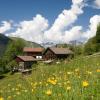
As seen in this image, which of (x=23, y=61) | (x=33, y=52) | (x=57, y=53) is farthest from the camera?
(x=33, y=52)

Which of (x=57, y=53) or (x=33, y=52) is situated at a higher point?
(x=33, y=52)

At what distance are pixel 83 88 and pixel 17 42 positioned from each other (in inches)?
4711

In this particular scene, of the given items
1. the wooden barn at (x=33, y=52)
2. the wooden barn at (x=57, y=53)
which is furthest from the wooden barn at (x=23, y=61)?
the wooden barn at (x=33, y=52)

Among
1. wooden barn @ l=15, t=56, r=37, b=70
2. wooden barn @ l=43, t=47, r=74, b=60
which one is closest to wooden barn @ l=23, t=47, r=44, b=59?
wooden barn @ l=43, t=47, r=74, b=60

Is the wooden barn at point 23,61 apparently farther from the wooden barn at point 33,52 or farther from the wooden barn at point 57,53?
the wooden barn at point 33,52

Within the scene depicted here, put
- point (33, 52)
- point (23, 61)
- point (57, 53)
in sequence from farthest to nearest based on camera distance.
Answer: point (33, 52) → point (57, 53) → point (23, 61)

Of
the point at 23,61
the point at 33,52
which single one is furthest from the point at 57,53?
the point at 33,52

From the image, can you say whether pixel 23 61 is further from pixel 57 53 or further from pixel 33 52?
pixel 33 52

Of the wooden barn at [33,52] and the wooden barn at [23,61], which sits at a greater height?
the wooden barn at [33,52]

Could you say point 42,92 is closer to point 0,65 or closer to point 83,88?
point 83,88

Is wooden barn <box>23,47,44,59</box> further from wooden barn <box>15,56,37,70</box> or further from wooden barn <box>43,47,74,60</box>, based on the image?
wooden barn <box>15,56,37,70</box>

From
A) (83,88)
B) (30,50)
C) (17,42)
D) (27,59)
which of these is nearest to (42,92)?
(83,88)

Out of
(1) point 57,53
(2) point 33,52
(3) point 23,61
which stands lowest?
(3) point 23,61

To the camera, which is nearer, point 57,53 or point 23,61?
point 23,61
